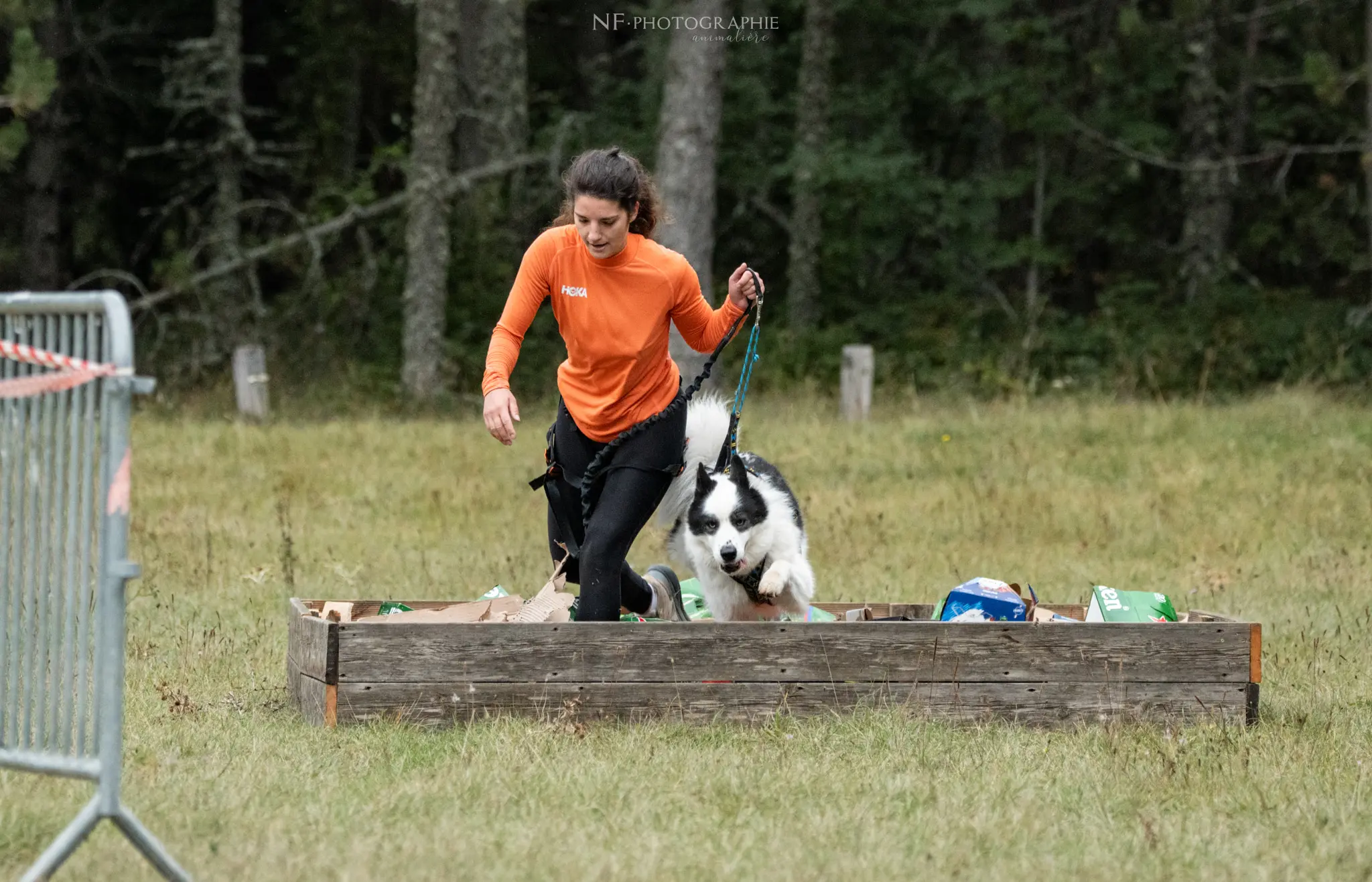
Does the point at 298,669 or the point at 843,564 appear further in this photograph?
the point at 843,564

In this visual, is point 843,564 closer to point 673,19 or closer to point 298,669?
point 298,669

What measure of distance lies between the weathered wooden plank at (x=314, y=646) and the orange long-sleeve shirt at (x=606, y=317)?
107 cm

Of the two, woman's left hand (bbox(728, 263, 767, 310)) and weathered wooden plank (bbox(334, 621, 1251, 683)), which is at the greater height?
woman's left hand (bbox(728, 263, 767, 310))

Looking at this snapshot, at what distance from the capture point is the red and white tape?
141 inches

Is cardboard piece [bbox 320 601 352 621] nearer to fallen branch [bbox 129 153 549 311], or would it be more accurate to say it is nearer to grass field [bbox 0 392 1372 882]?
grass field [bbox 0 392 1372 882]

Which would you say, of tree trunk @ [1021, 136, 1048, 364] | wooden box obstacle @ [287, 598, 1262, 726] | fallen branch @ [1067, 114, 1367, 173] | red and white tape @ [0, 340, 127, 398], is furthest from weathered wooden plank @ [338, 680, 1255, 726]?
tree trunk @ [1021, 136, 1048, 364]

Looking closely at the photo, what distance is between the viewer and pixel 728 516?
6.39m

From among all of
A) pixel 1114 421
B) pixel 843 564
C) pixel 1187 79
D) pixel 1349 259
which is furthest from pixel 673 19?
pixel 1349 259

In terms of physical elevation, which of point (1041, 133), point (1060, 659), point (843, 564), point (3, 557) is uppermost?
point (1041, 133)

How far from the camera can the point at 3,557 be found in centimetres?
393

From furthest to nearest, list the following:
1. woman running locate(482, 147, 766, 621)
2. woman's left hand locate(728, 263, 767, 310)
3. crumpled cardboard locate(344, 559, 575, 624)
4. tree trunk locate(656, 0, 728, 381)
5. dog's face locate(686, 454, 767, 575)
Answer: tree trunk locate(656, 0, 728, 381), dog's face locate(686, 454, 767, 575), crumpled cardboard locate(344, 559, 575, 624), woman's left hand locate(728, 263, 767, 310), woman running locate(482, 147, 766, 621)

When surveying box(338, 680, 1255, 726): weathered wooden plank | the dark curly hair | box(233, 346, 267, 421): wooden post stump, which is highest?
the dark curly hair

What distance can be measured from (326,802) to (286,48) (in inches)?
910

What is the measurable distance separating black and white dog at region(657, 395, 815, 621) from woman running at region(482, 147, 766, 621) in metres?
0.47
